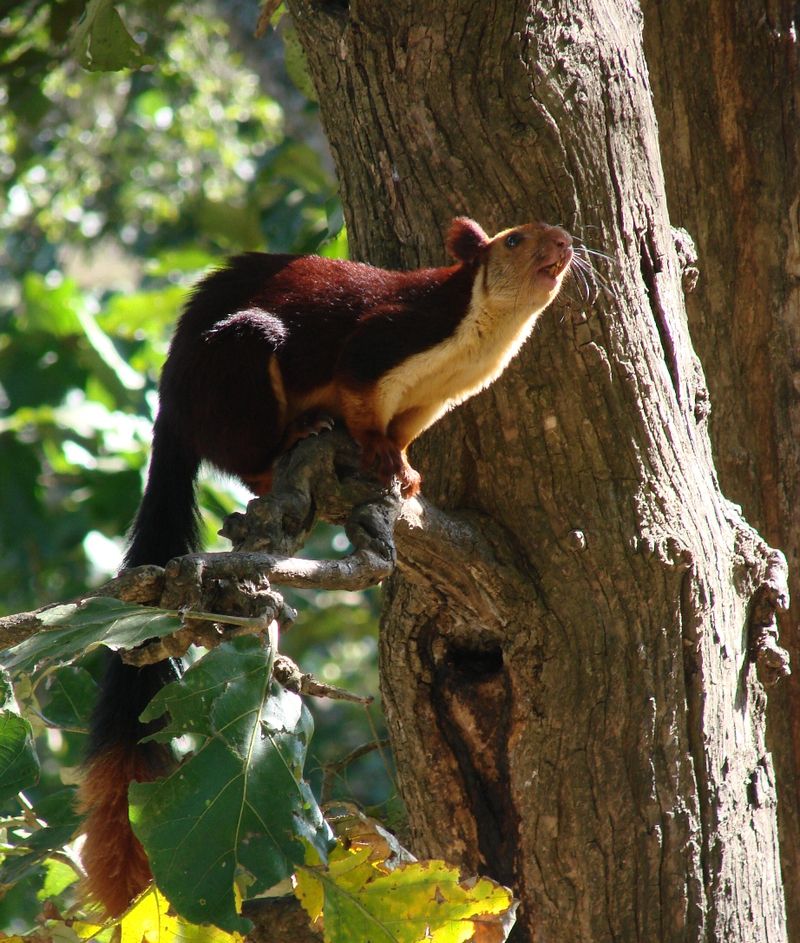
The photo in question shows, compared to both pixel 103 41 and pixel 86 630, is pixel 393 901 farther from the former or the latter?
pixel 103 41

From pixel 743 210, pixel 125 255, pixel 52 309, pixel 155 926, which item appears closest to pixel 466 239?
pixel 743 210

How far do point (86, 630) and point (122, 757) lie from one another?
3.00 feet

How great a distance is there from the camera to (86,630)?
1342 millimetres

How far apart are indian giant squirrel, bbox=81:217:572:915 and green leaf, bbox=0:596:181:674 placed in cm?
85

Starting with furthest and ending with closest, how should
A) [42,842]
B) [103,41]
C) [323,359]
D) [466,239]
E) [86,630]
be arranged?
[103,41], [323,359], [466,239], [42,842], [86,630]

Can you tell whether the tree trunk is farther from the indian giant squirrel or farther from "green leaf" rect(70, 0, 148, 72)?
"green leaf" rect(70, 0, 148, 72)

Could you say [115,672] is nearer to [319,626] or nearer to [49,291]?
[49,291]

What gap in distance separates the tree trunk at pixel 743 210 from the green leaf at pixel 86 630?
175 cm

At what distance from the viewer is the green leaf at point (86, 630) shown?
1.32 metres

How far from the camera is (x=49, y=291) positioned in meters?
5.30

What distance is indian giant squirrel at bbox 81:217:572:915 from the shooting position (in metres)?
2.23

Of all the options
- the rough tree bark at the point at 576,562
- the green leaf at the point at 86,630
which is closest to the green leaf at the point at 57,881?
the rough tree bark at the point at 576,562

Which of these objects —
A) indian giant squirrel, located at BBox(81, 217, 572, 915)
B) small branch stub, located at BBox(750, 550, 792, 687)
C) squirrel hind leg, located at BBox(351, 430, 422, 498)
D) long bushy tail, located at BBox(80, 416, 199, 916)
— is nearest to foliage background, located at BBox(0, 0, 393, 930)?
long bushy tail, located at BBox(80, 416, 199, 916)

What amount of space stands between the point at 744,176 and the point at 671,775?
5.03 ft
